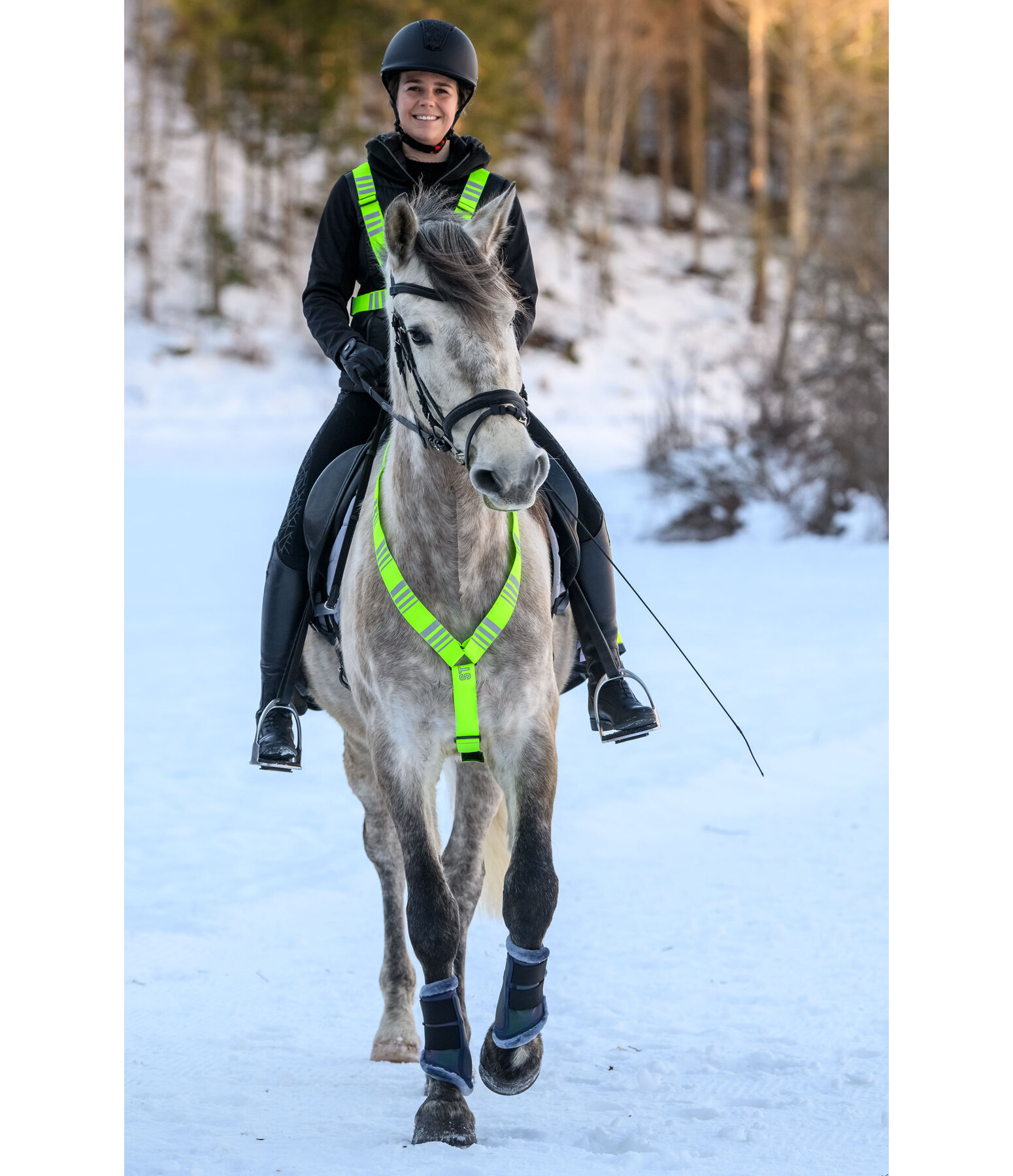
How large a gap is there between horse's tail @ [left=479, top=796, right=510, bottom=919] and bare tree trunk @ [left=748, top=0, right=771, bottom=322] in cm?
2601

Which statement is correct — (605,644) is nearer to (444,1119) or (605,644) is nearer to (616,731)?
(616,731)

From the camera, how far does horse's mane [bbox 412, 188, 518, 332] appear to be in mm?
3297

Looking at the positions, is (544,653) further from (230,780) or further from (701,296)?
(701,296)

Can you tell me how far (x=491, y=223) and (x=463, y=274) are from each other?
362mm

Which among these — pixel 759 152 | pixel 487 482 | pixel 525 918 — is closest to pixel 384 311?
pixel 487 482

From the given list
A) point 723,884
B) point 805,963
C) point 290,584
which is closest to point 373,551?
point 290,584

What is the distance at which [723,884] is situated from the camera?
6426mm

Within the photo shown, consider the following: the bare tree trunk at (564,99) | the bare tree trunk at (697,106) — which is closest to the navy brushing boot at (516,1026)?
the bare tree trunk at (697,106)

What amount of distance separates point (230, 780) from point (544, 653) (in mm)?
4894

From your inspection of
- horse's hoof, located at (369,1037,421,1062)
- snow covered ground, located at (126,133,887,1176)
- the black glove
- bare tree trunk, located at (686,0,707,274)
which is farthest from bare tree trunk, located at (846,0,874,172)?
horse's hoof, located at (369,1037,421,1062)

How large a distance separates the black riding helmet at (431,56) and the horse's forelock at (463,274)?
0.87m

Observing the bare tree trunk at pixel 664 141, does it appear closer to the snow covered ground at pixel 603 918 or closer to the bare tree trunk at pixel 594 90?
the bare tree trunk at pixel 594 90

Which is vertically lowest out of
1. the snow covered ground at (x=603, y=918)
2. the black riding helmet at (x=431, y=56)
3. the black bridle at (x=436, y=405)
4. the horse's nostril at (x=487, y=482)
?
the snow covered ground at (x=603, y=918)

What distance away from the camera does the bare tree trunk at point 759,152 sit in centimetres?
2933
